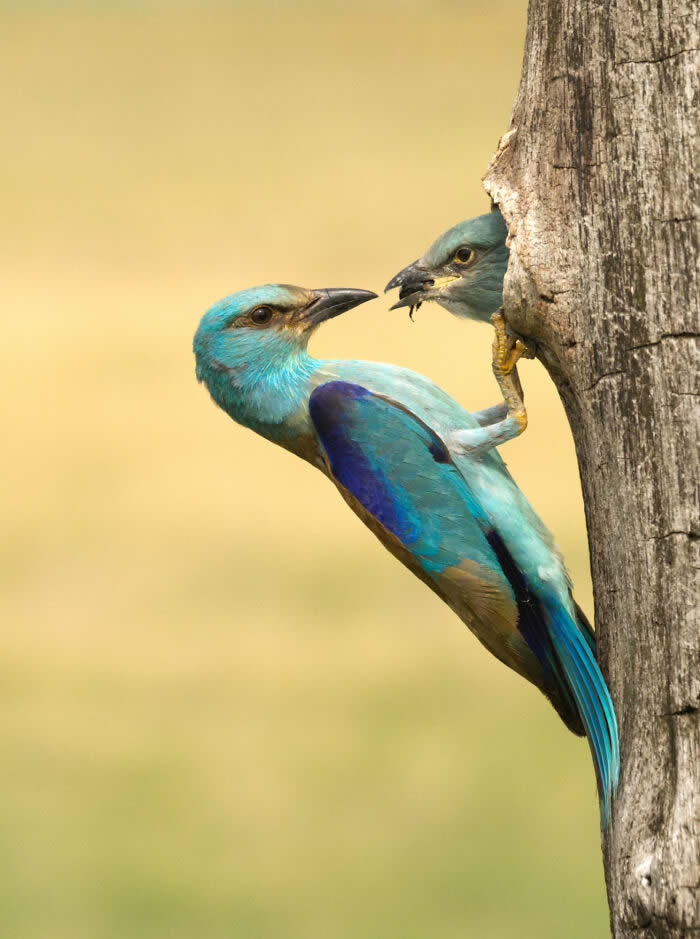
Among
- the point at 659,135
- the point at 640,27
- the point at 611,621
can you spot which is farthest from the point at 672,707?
the point at 640,27

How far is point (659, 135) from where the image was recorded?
3.20 meters

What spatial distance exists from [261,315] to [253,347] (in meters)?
0.16

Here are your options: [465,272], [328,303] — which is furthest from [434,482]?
[328,303]

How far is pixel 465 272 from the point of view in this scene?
173 inches

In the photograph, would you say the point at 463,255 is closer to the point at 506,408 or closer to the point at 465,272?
the point at 465,272

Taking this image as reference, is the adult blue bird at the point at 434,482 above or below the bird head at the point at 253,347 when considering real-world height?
below

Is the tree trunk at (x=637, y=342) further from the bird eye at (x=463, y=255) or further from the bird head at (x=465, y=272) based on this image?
the bird eye at (x=463, y=255)

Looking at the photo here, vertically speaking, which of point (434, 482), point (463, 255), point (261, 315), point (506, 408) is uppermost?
point (463, 255)

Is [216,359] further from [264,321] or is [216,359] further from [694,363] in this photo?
[694,363]

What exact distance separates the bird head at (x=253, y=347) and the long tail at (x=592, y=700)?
1.32 m

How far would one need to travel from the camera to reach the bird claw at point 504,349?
396 cm

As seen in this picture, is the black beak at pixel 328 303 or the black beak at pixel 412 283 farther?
the black beak at pixel 328 303

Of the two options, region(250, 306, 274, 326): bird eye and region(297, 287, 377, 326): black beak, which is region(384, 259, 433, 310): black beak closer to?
region(297, 287, 377, 326): black beak

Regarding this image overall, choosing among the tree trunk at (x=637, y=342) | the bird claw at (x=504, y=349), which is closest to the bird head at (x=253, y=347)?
the bird claw at (x=504, y=349)
